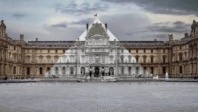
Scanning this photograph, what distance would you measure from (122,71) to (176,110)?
336 ft

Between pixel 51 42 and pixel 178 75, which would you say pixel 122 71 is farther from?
pixel 51 42

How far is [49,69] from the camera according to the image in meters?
125

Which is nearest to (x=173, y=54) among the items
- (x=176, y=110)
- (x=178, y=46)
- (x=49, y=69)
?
(x=178, y=46)

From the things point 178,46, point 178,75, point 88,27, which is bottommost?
point 178,75

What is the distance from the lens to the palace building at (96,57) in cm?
11781

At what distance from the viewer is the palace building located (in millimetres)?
117806

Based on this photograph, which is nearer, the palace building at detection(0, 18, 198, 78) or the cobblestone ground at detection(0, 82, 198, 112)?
the cobblestone ground at detection(0, 82, 198, 112)

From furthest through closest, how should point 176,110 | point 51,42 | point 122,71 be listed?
point 51,42, point 122,71, point 176,110

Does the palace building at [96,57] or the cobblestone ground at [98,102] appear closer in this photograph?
the cobblestone ground at [98,102]

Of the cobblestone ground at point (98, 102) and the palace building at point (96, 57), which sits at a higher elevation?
the palace building at point (96, 57)

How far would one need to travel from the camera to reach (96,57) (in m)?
121

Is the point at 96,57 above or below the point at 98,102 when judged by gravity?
above

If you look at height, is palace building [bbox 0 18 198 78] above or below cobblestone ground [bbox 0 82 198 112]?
above

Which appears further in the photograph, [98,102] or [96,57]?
[96,57]
